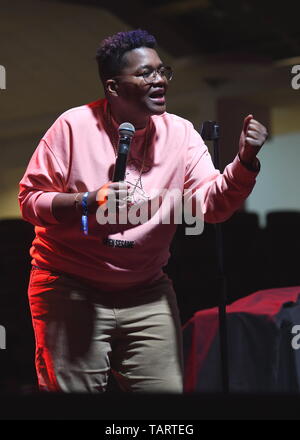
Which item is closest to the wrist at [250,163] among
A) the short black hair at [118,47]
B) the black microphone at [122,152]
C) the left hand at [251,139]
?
the left hand at [251,139]

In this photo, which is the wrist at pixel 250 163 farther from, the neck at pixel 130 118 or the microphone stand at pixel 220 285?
the microphone stand at pixel 220 285

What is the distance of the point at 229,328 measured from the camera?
6.56 feet

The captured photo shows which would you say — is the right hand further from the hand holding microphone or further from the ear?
the ear

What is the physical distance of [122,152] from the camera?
1182mm

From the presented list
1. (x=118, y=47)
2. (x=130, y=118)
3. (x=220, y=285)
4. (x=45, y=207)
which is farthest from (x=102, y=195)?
(x=220, y=285)

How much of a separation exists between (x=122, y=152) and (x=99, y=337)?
394 millimetres

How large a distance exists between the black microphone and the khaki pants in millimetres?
267

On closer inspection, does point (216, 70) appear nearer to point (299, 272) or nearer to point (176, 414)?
point (299, 272)

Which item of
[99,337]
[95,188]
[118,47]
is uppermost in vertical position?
[118,47]

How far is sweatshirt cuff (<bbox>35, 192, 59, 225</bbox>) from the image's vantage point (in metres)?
1.23

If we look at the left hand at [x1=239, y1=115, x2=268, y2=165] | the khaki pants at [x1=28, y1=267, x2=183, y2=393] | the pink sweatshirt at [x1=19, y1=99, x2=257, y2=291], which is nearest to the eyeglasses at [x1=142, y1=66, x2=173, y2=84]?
the pink sweatshirt at [x1=19, y1=99, x2=257, y2=291]

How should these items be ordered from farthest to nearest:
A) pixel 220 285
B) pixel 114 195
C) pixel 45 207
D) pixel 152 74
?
pixel 220 285 → pixel 152 74 → pixel 45 207 → pixel 114 195

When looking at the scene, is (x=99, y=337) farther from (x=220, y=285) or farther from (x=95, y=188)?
(x=220, y=285)

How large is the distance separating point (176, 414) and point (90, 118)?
2.68 feet
